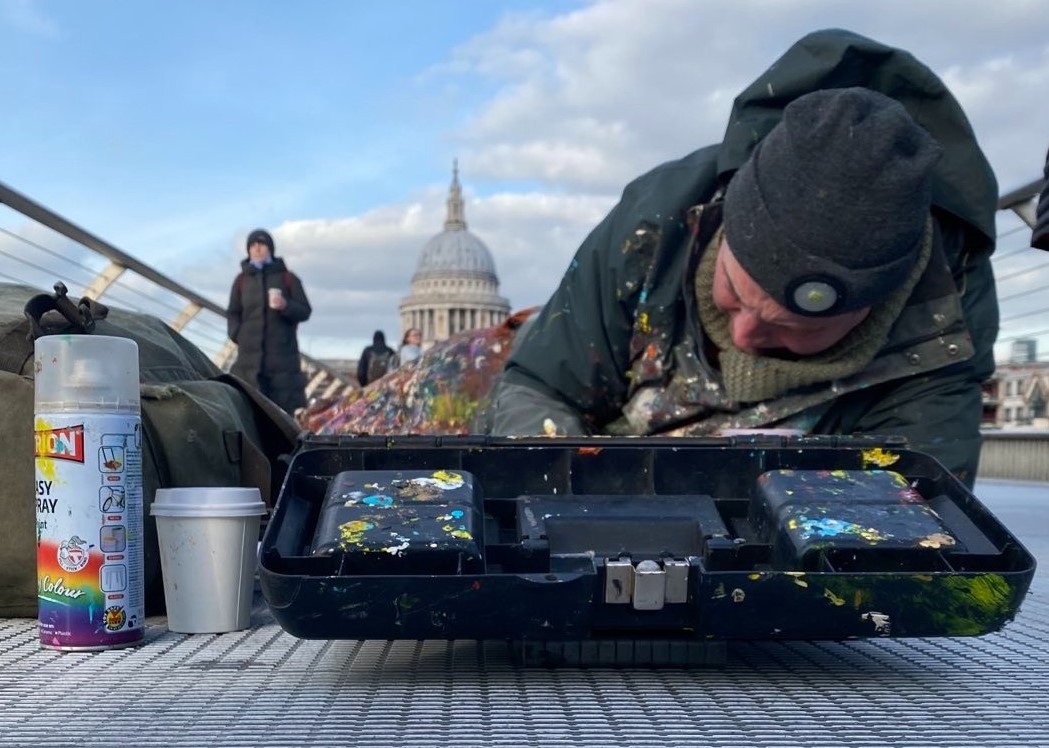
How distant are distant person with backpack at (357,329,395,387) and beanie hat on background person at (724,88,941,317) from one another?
287 inches

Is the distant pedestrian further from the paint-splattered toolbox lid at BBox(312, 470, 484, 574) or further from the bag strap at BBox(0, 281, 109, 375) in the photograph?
the paint-splattered toolbox lid at BBox(312, 470, 484, 574)

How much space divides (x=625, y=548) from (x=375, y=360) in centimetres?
822

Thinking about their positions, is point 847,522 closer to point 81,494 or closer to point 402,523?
point 402,523

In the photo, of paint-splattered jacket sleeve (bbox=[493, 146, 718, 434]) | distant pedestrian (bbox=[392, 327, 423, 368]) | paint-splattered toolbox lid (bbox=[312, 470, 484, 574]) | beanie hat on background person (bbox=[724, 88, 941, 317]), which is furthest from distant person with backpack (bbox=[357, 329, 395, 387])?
paint-splattered toolbox lid (bbox=[312, 470, 484, 574])

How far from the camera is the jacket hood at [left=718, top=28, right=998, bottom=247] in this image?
229 centimetres

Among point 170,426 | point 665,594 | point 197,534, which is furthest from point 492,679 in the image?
point 170,426

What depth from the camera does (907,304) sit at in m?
2.24

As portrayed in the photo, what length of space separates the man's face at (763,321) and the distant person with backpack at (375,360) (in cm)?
702

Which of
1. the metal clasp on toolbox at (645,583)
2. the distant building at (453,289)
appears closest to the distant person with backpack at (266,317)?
the metal clasp on toolbox at (645,583)

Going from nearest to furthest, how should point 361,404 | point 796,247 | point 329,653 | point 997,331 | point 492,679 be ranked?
point 492,679
point 329,653
point 796,247
point 997,331
point 361,404

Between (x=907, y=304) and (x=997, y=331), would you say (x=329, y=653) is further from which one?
(x=997, y=331)

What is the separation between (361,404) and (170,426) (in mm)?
1992

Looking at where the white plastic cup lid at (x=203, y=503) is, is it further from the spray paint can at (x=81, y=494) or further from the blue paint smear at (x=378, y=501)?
the blue paint smear at (x=378, y=501)

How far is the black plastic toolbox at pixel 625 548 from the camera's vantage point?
110 cm
